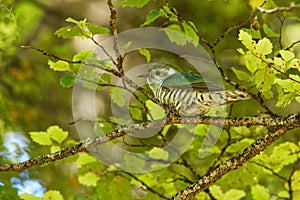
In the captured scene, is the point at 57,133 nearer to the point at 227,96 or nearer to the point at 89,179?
the point at 89,179

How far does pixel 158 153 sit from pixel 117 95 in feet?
1.24

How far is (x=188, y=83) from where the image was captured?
2316mm

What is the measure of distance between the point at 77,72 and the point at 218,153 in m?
0.80

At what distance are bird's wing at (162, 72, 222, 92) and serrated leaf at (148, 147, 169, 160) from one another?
1.23ft

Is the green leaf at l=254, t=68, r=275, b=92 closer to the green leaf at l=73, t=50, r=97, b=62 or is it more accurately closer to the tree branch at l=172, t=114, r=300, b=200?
the tree branch at l=172, t=114, r=300, b=200

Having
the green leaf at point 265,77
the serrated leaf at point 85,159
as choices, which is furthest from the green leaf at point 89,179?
the green leaf at point 265,77

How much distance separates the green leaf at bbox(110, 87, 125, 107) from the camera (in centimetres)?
242

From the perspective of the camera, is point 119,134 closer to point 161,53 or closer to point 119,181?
point 119,181

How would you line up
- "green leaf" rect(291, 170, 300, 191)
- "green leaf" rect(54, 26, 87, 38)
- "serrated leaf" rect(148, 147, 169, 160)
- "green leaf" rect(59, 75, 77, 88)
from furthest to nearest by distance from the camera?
1. "serrated leaf" rect(148, 147, 169, 160)
2. "green leaf" rect(291, 170, 300, 191)
3. "green leaf" rect(59, 75, 77, 88)
4. "green leaf" rect(54, 26, 87, 38)

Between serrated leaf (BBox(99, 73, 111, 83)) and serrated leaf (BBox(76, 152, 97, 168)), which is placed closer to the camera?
serrated leaf (BBox(99, 73, 111, 83))

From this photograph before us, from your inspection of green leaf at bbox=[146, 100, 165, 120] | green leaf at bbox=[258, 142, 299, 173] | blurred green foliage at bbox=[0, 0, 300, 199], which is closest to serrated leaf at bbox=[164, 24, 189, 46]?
blurred green foliage at bbox=[0, 0, 300, 199]

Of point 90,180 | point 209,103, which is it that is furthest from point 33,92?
point 209,103

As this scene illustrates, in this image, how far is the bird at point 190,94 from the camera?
218cm

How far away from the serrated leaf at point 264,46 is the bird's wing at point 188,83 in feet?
1.18
